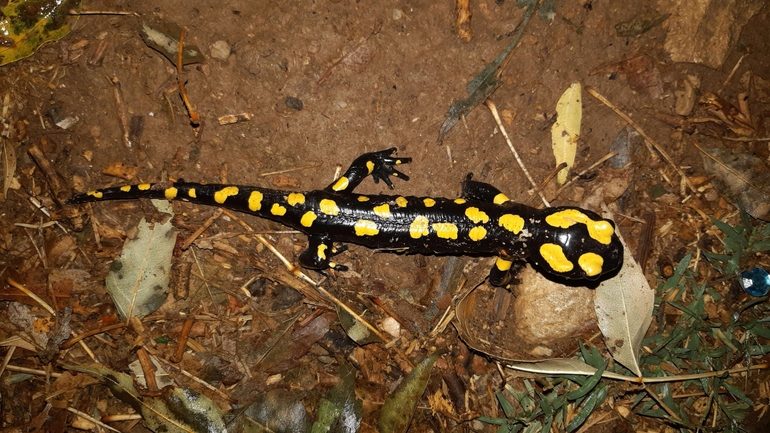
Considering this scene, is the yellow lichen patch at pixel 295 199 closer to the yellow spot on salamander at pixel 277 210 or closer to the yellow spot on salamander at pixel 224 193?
the yellow spot on salamander at pixel 277 210

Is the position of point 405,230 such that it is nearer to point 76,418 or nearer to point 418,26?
point 418,26

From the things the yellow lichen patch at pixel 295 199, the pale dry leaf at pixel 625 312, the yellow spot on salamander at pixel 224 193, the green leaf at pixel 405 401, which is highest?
the yellow spot on salamander at pixel 224 193

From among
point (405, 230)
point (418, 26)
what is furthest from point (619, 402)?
point (418, 26)

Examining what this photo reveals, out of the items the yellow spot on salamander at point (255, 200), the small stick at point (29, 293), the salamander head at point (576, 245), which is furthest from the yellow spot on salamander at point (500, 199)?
the small stick at point (29, 293)

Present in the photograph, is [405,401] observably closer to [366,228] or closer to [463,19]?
[366,228]

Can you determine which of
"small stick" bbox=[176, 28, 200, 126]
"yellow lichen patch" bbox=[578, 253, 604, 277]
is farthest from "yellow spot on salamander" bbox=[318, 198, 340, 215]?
"yellow lichen patch" bbox=[578, 253, 604, 277]

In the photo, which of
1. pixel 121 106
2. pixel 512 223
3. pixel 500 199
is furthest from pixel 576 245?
pixel 121 106
